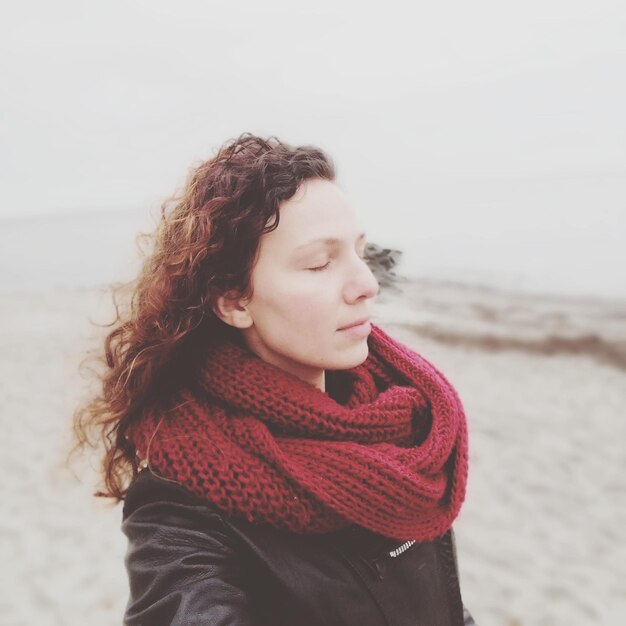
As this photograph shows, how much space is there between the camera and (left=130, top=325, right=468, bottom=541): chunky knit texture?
1085mm

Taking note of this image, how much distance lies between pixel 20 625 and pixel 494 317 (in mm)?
9356

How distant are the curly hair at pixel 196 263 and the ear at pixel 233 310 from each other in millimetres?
14

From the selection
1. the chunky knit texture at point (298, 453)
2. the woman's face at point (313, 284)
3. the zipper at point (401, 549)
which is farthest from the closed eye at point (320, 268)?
the zipper at point (401, 549)

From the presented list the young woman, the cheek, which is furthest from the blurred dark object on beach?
the cheek

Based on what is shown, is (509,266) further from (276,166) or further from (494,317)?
(276,166)

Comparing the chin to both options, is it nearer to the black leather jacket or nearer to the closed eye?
the closed eye

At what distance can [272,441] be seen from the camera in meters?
1.12

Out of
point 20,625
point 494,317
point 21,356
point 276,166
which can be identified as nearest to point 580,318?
point 494,317

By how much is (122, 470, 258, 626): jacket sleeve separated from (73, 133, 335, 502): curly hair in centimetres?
23

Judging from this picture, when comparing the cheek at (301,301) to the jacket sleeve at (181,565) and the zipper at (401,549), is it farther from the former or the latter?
the zipper at (401,549)

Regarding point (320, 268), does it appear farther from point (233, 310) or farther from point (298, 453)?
point (298, 453)

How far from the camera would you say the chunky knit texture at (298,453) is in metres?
1.08

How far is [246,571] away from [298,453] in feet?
0.75

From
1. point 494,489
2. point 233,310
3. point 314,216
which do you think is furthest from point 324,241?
point 494,489
